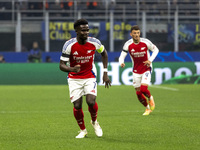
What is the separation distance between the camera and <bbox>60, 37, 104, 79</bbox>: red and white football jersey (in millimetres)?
8039

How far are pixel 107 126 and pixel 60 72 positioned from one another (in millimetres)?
15480

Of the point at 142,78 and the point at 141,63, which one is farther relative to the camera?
the point at 141,63

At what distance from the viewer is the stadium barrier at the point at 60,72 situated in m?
24.8

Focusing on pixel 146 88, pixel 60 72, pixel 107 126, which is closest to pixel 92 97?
pixel 107 126

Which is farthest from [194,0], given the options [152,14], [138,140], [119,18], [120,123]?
[138,140]

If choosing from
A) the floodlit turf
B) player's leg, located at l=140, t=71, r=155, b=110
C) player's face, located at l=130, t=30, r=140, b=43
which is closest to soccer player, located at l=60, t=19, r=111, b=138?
the floodlit turf

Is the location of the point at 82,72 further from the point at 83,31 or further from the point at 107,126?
the point at 107,126

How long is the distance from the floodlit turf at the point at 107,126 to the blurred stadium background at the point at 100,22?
12.5 meters

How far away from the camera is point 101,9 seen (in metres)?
28.6

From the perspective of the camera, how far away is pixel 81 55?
26.7 feet

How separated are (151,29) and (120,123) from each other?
18755 mm

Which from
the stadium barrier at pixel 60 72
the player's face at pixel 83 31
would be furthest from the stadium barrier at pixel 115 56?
the player's face at pixel 83 31

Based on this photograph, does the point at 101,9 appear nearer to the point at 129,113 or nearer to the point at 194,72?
the point at 194,72

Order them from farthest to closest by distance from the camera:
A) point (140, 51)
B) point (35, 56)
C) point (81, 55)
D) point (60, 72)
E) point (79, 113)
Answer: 1. point (35, 56)
2. point (60, 72)
3. point (140, 51)
4. point (79, 113)
5. point (81, 55)
